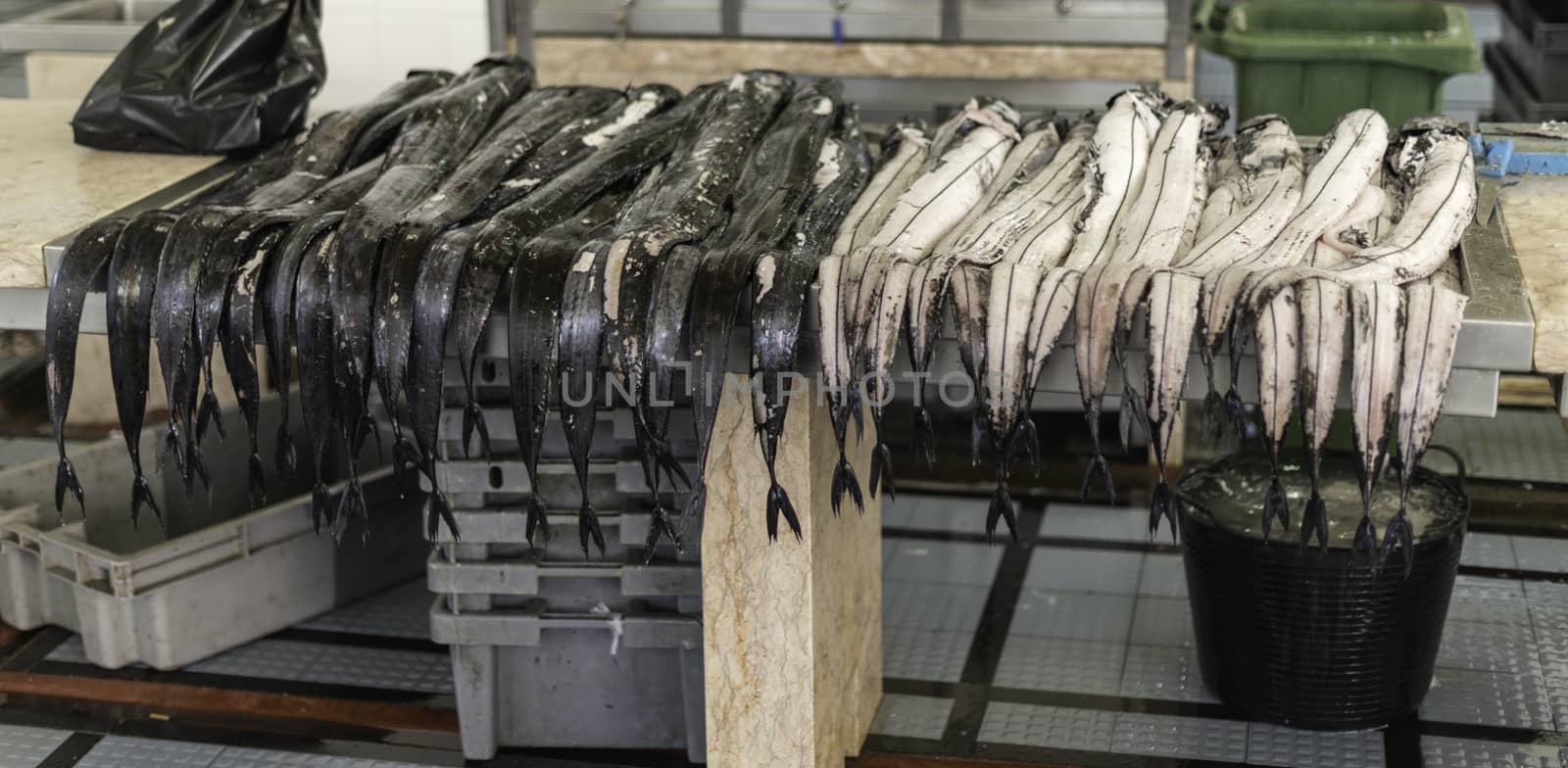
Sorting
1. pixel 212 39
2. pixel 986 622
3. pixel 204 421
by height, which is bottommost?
pixel 986 622

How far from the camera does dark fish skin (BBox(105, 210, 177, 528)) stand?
8.80ft

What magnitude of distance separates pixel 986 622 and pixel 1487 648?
1.10 meters

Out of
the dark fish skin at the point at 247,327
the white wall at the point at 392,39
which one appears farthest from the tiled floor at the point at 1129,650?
the white wall at the point at 392,39

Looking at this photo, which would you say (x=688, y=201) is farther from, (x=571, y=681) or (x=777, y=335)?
(x=571, y=681)

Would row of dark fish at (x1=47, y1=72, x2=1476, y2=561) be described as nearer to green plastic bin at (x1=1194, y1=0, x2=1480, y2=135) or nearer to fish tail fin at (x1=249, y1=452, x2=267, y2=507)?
fish tail fin at (x1=249, y1=452, x2=267, y2=507)

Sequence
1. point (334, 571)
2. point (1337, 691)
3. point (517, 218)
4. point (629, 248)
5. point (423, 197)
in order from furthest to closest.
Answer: point (334, 571) → point (1337, 691) → point (423, 197) → point (517, 218) → point (629, 248)

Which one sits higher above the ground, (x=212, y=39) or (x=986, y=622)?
(x=212, y=39)

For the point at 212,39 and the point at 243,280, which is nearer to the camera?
the point at 243,280

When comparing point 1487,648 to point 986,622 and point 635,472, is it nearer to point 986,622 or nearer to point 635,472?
point 986,622

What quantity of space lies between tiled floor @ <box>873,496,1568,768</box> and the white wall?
2145 millimetres

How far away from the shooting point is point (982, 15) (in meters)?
5.10

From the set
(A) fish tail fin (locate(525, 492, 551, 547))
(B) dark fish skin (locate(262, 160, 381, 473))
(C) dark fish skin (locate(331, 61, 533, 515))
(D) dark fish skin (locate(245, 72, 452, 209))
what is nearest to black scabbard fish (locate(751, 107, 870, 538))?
(A) fish tail fin (locate(525, 492, 551, 547))

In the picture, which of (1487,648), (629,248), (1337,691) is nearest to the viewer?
(629,248)

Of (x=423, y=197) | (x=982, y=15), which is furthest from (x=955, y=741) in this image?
(x=982, y=15)
